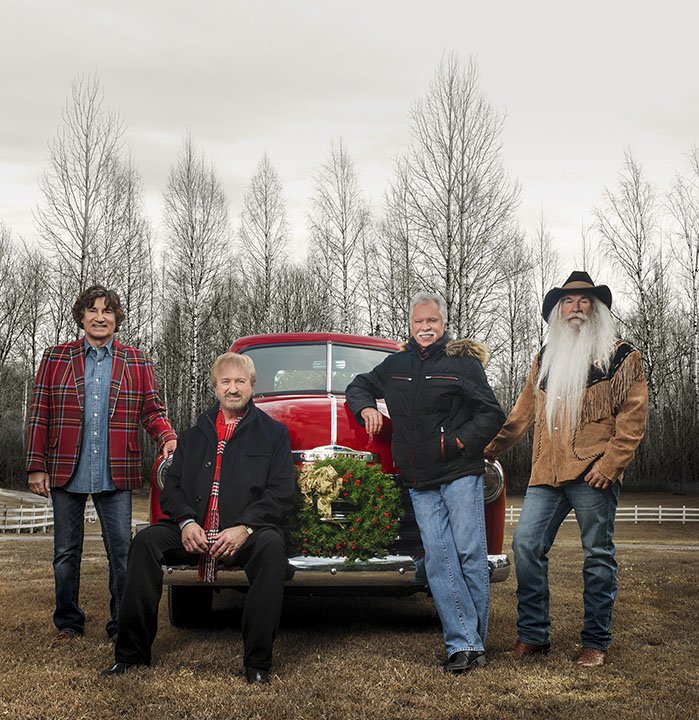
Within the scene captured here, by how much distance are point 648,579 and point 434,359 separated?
4.52m

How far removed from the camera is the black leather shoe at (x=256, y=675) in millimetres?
3914

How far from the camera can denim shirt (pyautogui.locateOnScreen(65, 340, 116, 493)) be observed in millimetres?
4898

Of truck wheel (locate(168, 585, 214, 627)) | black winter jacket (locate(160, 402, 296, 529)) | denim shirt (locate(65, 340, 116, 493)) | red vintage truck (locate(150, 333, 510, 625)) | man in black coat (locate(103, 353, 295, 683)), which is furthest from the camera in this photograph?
truck wheel (locate(168, 585, 214, 627))

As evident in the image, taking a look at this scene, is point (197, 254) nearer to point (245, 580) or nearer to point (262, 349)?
point (262, 349)

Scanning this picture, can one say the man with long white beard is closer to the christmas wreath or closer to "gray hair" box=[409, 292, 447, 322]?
"gray hair" box=[409, 292, 447, 322]

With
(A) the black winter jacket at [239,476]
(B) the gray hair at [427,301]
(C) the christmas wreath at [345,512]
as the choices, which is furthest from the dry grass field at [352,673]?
(B) the gray hair at [427,301]

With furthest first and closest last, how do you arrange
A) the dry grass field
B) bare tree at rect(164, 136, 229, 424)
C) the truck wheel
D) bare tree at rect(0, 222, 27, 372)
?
bare tree at rect(0, 222, 27, 372) → bare tree at rect(164, 136, 229, 424) → the truck wheel → the dry grass field

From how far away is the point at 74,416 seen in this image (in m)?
4.96

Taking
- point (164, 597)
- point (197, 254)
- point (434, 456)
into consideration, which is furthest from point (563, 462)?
point (197, 254)

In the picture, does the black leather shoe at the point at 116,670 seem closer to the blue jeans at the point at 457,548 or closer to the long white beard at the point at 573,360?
the blue jeans at the point at 457,548

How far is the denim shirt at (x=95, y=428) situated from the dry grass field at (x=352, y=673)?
920 millimetres

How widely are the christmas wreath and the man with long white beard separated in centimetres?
A: 79

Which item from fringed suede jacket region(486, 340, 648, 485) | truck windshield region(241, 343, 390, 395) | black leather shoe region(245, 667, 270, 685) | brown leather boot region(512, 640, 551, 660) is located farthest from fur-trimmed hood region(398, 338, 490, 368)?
black leather shoe region(245, 667, 270, 685)

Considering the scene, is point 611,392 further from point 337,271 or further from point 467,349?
point 337,271
